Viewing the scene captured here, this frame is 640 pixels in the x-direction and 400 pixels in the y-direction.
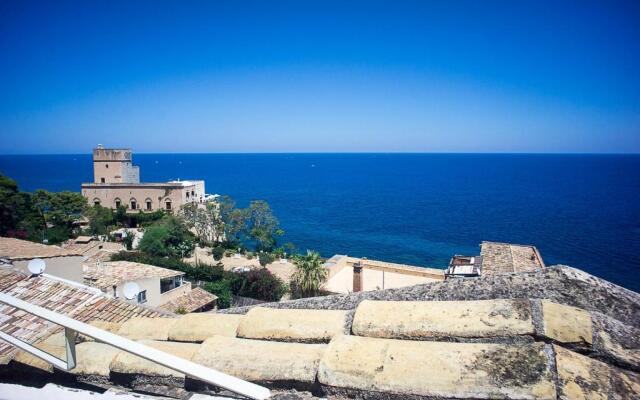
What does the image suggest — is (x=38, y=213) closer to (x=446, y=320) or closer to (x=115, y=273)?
(x=115, y=273)

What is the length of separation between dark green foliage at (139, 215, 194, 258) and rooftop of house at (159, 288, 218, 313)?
16.4 m

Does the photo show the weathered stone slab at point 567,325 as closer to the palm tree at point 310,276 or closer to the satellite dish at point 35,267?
the satellite dish at point 35,267

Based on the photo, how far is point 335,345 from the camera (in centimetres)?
225

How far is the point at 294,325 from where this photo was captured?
9.15 ft

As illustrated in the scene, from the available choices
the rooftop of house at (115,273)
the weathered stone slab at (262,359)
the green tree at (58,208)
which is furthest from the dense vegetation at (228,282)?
the weathered stone slab at (262,359)

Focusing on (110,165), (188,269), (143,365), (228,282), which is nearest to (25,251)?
(228,282)

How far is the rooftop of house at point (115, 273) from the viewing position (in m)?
18.5

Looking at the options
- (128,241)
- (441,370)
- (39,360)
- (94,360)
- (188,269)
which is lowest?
(128,241)

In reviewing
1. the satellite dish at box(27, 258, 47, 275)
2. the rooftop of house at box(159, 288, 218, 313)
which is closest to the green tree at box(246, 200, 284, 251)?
the rooftop of house at box(159, 288, 218, 313)

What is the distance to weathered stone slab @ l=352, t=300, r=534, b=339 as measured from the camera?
2.28 meters

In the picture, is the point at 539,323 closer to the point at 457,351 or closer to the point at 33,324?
the point at 457,351

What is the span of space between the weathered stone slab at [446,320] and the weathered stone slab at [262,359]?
363 millimetres

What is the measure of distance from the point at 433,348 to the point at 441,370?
0.19m

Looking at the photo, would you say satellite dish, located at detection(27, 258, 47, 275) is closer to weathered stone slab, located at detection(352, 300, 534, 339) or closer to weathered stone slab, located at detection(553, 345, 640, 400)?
weathered stone slab, located at detection(352, 300, 534, 339)
